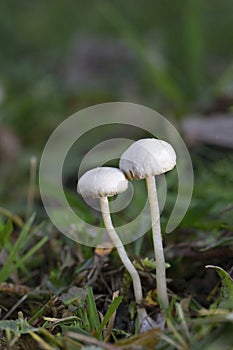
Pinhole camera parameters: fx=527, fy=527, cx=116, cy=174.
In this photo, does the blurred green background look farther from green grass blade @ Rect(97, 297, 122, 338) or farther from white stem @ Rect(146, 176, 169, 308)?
green grass blade @ Rect(97, 297, 122, 338)

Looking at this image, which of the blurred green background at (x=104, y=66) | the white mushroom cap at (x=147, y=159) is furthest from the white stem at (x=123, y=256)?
the blurred green background at (x=104, y=66)

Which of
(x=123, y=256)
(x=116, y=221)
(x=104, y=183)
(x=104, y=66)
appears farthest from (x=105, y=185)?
(x=104, y=66)

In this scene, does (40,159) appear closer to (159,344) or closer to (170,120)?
(170,120)

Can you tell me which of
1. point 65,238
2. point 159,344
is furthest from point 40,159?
point 159,344

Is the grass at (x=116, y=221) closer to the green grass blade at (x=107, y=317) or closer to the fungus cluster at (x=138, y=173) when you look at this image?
the green grass blade at (x=107, y=317)

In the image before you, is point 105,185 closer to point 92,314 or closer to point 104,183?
point 104,183

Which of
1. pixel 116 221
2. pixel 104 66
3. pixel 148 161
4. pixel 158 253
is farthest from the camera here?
pixel 104 66
